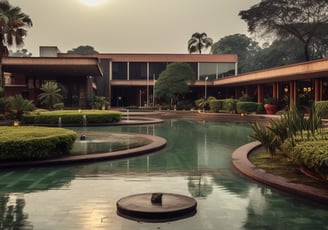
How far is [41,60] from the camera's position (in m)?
35.8

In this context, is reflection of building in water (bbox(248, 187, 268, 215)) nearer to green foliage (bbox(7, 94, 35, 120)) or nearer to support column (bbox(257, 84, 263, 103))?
green foliage (bbox(7, 94, 35, 120))

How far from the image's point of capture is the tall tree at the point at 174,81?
186 ft

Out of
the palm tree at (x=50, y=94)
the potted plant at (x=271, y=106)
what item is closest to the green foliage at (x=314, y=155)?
the potted plant at (x=271, y=106)

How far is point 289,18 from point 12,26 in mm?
35290

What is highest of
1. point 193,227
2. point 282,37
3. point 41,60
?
point 282,37

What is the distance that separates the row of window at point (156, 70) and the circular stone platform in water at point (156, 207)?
6344 cm

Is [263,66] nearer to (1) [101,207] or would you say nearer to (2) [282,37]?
(2) [282,37]

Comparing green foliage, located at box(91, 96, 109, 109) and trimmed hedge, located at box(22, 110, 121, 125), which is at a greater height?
green foliage, located at box(91, 96, 109, 109)

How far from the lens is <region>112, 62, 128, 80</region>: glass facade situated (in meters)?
70.6

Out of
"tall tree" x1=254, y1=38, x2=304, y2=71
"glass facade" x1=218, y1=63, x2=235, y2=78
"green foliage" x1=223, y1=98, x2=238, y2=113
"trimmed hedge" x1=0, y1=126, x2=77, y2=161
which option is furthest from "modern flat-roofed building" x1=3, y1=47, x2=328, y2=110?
"trimmed hedge" x1=0, y1=126, x2=77, y2=161

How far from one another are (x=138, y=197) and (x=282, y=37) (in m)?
52.1

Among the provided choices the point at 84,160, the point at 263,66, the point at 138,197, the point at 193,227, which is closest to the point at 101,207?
the point at 138,197

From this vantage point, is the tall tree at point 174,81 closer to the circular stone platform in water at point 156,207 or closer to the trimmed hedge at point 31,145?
the trimmed hedge at point 31,145

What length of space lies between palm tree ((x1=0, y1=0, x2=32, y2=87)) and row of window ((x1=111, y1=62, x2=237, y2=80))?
3978 cm
